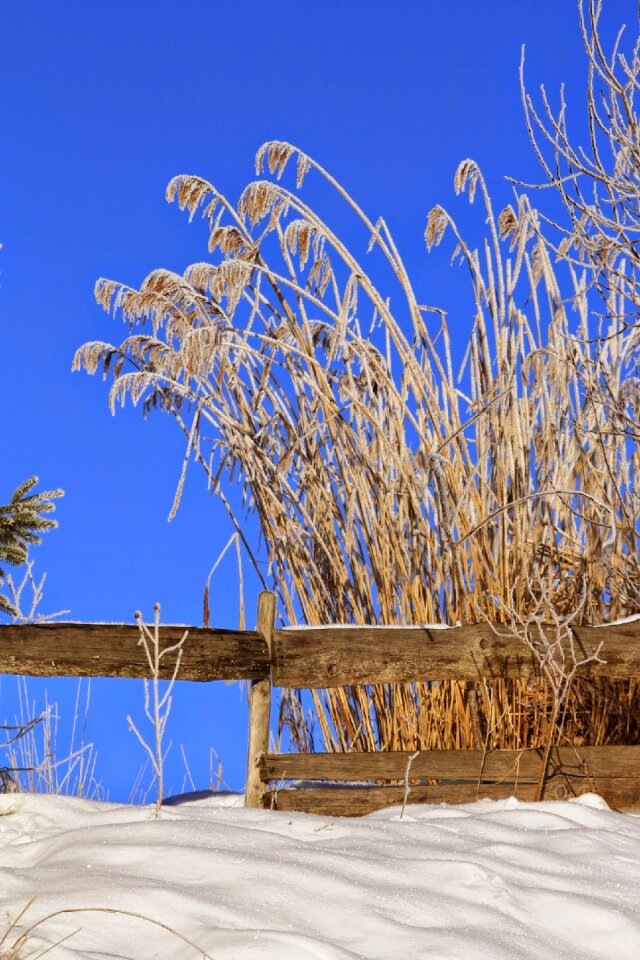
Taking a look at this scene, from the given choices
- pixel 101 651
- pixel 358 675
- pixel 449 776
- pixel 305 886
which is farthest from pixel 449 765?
pixel 305 886

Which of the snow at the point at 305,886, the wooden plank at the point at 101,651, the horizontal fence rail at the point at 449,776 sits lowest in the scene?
the snow at the point at 305,886

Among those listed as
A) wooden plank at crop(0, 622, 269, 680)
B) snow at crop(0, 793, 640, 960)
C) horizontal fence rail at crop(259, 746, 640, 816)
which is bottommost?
snow at crop(0, 793, 640, 960)

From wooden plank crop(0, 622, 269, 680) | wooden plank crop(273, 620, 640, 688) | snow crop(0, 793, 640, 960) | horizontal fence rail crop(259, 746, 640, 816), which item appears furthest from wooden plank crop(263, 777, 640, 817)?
snow crop(0, 793, 640, 960)

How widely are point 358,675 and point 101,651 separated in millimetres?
993

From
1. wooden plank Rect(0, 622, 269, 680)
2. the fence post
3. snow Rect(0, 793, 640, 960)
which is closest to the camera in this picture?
snow Rect(0, 793, 640, 960)

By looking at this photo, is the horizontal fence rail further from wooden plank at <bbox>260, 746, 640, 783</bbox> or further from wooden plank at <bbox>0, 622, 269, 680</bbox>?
wooden plank at <bbox>0, 622, 269, 680</bbox>

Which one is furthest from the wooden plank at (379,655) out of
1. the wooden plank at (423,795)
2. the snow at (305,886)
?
the snow at (305,886)

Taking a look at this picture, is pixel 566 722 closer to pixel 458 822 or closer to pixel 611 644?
pixel 611 644

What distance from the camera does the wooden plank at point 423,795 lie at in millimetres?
3865

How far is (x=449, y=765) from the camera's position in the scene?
394cm

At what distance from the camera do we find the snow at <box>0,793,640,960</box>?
6.41ft

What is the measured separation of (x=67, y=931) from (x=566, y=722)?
2.87 meters

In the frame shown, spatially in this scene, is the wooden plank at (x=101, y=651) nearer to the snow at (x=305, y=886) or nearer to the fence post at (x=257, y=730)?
the fence post at (x=257, y=730)

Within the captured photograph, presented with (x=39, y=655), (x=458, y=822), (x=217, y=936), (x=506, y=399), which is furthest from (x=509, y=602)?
(x=217, y=936)
